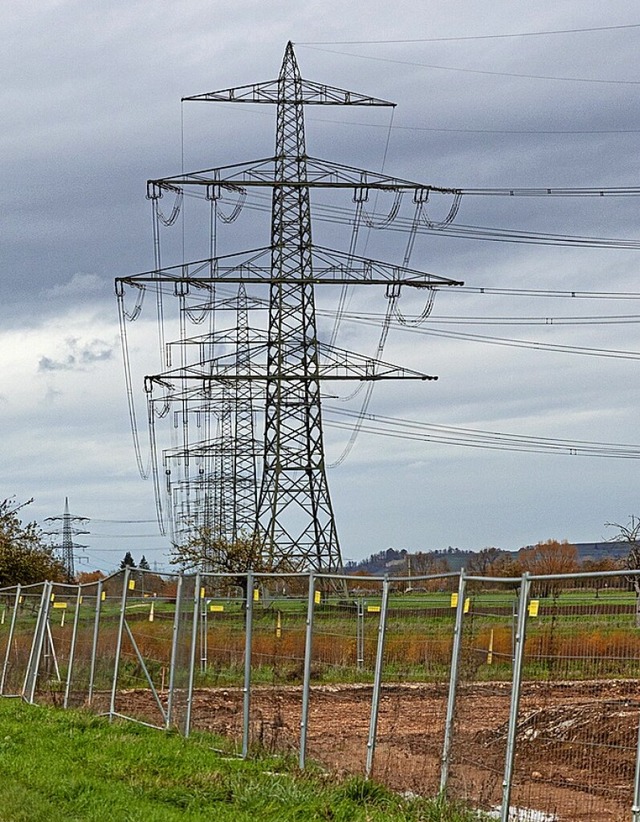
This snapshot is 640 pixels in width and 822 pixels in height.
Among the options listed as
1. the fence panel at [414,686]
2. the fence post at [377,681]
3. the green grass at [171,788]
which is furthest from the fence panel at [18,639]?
the fence post at [377,681]

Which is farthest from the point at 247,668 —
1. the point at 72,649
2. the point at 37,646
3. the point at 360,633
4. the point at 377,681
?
the point at 37,646

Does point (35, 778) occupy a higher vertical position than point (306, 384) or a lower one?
lower

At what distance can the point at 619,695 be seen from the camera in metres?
13.3

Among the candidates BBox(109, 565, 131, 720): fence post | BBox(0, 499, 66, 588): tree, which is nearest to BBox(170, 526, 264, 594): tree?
BBox(0, 499, 66, 588): tree

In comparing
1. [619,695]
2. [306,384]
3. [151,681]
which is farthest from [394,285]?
[619,695]

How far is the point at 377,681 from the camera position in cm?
1407

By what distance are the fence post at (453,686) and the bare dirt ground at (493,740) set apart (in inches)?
3.6

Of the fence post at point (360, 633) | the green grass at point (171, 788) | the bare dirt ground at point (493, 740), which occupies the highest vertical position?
the fence post at point (360, 633)

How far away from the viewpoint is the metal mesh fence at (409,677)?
11.2 m

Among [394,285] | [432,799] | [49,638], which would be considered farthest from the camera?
[394,285]

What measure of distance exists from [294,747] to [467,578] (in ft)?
16.2

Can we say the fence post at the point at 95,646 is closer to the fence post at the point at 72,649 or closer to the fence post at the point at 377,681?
the fence post at the point at 72,649

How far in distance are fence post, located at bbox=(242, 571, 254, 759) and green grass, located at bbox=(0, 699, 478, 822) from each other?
457 millimetres

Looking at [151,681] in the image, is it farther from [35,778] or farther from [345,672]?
[35,778]
